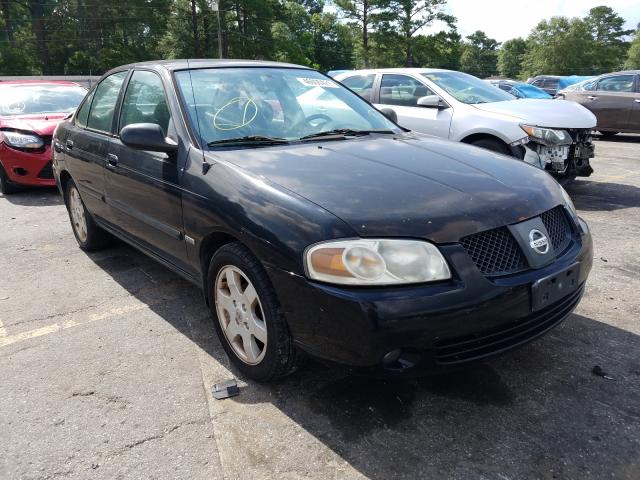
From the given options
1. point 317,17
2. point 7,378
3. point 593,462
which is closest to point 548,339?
point 593,462

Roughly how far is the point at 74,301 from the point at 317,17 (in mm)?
67778

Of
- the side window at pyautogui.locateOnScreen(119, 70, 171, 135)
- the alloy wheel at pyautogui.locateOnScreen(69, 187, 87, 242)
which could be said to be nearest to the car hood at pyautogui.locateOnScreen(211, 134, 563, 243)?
the side window at pyautogui.locateOnScreen(119, 70, 171, 135)

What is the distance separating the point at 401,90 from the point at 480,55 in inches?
4238

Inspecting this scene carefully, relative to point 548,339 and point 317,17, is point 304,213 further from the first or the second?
point 317,17

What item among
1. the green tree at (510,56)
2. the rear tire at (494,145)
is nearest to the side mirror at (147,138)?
the rear tire at (494,145)

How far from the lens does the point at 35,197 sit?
7.31 metres

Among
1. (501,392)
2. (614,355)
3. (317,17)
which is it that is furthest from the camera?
(317,17)

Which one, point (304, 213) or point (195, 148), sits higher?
point (195, 148)

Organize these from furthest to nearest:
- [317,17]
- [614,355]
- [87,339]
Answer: [317,17], [87,339], [614,355]

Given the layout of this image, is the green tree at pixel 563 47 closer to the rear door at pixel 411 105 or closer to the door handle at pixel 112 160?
the rear door at pixel 411 105

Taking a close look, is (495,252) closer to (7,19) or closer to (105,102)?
(105,102)

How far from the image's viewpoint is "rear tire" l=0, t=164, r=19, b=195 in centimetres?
730

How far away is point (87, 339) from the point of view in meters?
3.21

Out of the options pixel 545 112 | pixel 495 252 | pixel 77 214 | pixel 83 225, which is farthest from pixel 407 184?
pixel 545 112
